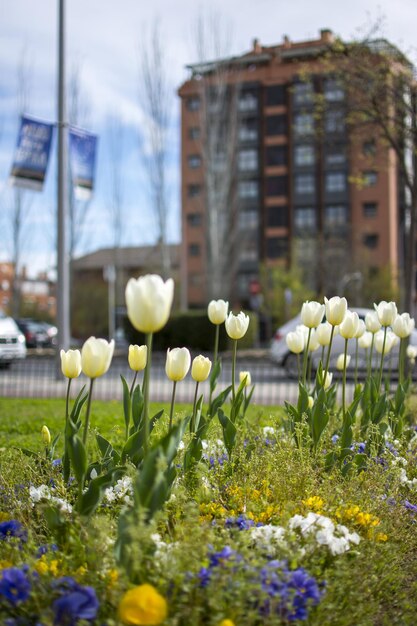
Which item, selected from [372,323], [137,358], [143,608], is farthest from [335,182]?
[143,608]

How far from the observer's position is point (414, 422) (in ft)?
18.6

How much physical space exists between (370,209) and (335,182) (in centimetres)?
352

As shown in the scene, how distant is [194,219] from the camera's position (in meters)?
62.9

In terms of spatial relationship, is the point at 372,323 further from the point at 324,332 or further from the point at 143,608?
the point at 143,608

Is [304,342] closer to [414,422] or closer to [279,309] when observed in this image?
[414,422]

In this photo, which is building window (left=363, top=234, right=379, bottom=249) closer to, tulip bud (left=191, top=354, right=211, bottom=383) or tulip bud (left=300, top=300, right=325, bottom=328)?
tulip bud (left=300, top=300, right=325, bottom=328)

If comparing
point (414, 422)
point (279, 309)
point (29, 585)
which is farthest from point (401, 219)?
point (29, 585)

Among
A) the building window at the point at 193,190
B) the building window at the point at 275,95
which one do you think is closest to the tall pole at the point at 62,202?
the building window at the point at 275,95

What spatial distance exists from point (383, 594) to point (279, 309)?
3417 cm

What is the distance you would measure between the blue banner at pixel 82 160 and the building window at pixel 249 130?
4787 centimetres

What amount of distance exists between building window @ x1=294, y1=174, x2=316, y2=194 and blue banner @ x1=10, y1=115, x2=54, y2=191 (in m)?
46.7

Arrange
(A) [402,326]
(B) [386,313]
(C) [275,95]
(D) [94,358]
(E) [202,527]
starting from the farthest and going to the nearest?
(C) [275,95] < (A) [402,326] < (B) [386,313] < (D) [94,358] < (E) [202,527]

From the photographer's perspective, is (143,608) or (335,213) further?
(335,213)

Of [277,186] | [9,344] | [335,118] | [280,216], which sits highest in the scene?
[277,186]
